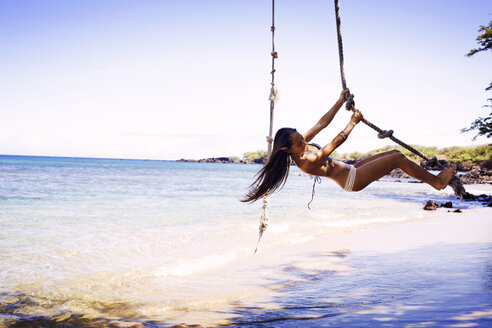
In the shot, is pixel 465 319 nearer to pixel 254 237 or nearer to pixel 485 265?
pixel 485 265

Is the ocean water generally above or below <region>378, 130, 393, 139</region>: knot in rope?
below

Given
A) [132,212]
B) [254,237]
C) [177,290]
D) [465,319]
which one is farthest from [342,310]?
[132,212]

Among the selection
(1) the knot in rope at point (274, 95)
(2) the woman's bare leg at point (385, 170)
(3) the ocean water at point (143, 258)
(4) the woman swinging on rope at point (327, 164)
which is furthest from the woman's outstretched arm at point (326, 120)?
(3) the ocean water at point (143, 258)

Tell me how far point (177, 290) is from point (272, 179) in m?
2.29

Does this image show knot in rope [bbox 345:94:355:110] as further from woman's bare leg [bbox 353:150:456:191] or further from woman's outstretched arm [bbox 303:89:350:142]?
woman's bare leg [bbox 353:150:456:191]

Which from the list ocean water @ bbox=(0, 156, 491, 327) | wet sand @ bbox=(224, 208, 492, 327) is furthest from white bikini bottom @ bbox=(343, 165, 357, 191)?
ocean water @ bbox=(0, 156, 491, 327)

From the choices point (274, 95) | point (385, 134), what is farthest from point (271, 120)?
point (385, 134)

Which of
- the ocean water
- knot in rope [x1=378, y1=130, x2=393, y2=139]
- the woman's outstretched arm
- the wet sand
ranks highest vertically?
the woman's outstretched arm

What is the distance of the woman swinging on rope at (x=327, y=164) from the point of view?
13.0ft

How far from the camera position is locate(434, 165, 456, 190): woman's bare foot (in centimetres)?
420

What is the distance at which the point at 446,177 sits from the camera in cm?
425

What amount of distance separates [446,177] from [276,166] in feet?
6.86

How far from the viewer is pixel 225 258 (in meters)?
6.89

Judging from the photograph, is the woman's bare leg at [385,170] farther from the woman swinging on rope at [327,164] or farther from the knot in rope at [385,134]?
the knot in rope at [385,134]
